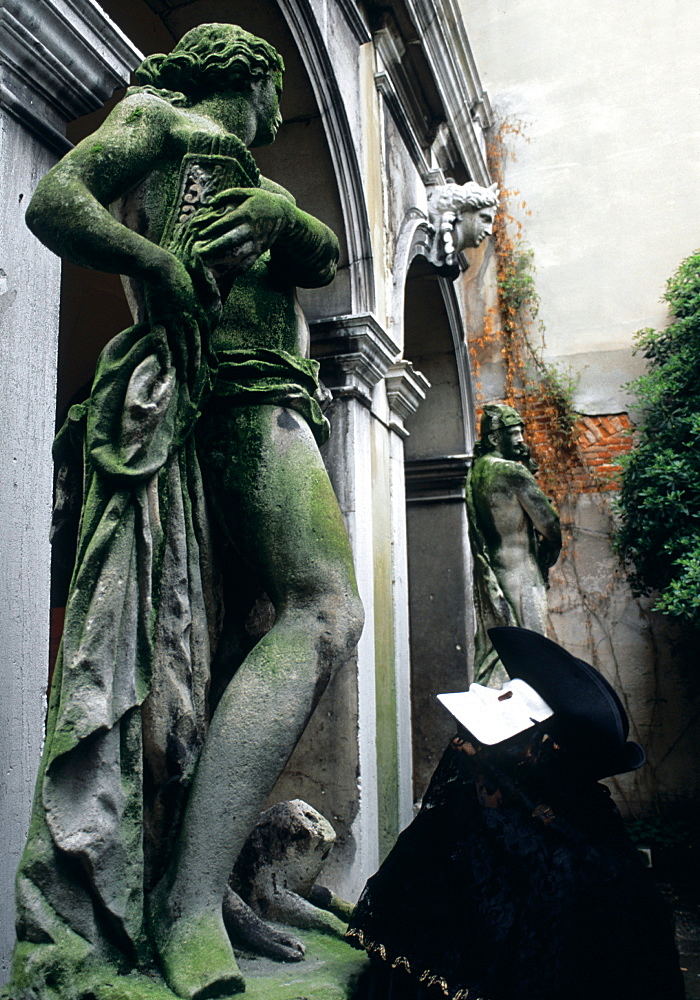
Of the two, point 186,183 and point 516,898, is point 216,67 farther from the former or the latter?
point 516,898

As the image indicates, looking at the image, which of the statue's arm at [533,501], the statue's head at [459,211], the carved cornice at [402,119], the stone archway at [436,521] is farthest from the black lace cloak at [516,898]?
the stone archway at [436,521]

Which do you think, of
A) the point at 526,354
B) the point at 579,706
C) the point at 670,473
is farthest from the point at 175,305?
the point at 526,354

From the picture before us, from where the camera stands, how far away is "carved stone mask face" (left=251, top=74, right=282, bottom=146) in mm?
1919

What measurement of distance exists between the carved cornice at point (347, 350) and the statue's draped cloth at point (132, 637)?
2.07m

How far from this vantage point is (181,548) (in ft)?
5.43

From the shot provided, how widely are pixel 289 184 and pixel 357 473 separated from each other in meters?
1.40

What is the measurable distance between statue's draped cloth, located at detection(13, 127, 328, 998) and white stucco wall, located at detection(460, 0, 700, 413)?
6.47 metres

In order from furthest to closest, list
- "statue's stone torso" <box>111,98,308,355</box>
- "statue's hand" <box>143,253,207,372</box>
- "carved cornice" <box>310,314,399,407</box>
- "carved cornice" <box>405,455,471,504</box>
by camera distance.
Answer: "carved cornice" <box>405,455,471,504</box> < "carved cornice" <box>310,314,399,407</box> < "statue's stone torso" <box>111,98,308,355</box> < "statue's hand" <box>143,253,207,372</box>

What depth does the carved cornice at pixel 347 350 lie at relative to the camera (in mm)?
3902

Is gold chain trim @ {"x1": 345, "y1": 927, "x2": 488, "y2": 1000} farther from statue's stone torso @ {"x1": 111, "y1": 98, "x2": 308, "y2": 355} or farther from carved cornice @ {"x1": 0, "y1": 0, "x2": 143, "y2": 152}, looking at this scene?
carved cornice @ {"x1": 0, "y1": 0, "x2": 143, "y2": 152}

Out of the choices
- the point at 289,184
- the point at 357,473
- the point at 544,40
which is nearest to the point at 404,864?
the point at 357,473

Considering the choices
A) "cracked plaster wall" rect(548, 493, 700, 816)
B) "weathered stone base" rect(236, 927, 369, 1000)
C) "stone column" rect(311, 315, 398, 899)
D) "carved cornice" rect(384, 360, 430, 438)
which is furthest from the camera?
"cracked plaster wall" rect(548, 493, 700, 816)

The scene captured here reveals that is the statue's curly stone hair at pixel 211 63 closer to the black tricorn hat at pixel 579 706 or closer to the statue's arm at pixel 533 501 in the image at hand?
the black tricorn hat at pixel 579 706

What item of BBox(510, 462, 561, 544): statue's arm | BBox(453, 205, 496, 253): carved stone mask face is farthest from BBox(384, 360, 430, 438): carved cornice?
BBox(453, 205, 496, 253): carved stone mask face
